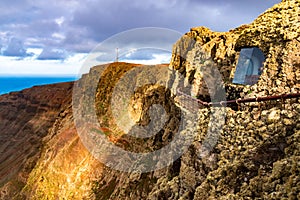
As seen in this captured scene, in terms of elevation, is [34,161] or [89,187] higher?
[89,187]

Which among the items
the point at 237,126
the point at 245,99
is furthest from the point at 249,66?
the point at 237,126

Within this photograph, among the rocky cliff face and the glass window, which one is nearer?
the rocky cliff face

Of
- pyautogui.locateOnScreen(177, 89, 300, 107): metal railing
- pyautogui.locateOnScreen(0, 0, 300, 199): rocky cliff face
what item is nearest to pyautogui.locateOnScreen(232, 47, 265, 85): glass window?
pyautogui.locateOnScreen(0, 0, 300, 199): rocky cliff face

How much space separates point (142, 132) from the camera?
94.2 feet

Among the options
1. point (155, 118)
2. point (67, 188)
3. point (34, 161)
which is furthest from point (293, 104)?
point (34, 161)

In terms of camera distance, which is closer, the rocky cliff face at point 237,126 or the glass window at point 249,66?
the rocky cliff face at point 237,126

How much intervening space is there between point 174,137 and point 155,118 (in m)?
6.48

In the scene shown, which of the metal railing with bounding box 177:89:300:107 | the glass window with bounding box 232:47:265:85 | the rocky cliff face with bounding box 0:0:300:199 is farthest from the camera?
the glass window with bounding box 232:47:265:85

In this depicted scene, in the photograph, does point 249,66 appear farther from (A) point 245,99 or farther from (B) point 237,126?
(B) point 237,126

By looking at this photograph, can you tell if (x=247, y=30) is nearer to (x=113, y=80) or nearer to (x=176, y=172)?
(x=176, y=172)

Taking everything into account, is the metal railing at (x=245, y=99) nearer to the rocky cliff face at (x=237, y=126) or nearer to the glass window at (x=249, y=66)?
the rocky cliff face at (x=237, y=126)

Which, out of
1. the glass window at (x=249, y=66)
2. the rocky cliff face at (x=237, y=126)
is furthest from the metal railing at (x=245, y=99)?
the glass window at (x=249, y=66)

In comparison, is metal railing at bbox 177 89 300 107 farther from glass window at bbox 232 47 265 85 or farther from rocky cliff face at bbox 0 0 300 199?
glass window at bbox 232 47 265 85

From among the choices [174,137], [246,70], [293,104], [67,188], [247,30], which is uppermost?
[247,30]
